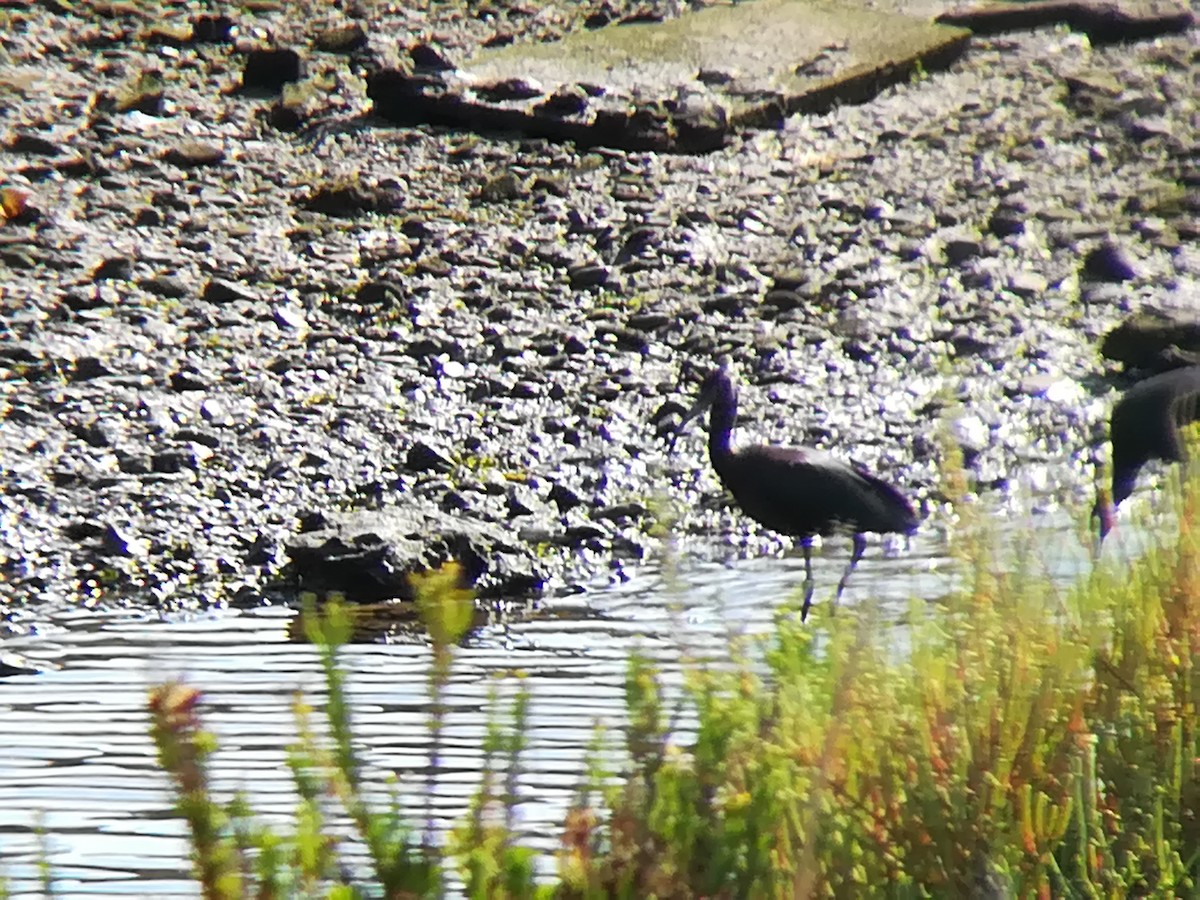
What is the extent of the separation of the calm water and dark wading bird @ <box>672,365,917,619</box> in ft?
0.57

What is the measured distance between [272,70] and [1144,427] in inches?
225

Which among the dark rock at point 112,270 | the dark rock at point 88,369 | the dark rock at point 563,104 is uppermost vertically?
the dark rock at point 563,104

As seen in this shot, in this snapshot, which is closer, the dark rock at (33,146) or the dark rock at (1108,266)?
the dark rock at (1108,266)

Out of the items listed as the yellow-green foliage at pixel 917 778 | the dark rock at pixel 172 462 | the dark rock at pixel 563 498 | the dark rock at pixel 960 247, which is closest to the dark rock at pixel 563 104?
the dark rock at pixel 960 247

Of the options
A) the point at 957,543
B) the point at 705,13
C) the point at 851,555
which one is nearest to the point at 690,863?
the point at 957,543

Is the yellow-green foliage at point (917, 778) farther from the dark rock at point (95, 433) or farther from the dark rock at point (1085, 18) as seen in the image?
the dark rock at point (1085, 18)

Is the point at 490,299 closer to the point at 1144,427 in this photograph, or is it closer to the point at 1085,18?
the point at 1144,427

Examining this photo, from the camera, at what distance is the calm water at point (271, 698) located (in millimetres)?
4684

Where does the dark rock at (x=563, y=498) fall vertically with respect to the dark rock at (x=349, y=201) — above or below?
below

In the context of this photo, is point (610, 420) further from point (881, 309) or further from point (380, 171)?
point (380, 171)

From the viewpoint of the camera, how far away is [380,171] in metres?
10.5

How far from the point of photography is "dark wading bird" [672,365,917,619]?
6.79 meters

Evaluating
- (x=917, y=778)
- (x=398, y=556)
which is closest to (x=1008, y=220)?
(x=398, y=556)

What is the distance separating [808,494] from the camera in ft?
22.5
